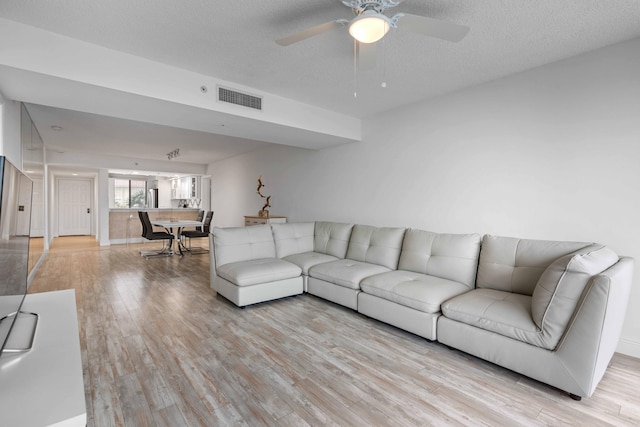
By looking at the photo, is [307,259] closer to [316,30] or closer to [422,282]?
[422,282]

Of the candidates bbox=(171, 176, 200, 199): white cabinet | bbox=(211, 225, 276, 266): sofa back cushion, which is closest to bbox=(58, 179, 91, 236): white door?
bbox=(171, 176, 200, 199): white cabinet

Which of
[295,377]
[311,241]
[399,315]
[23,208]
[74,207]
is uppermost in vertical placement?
[23,208]

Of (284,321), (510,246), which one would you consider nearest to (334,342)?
(284,321)

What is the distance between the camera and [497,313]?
86.0 inches

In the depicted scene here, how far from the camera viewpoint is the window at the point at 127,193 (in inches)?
420

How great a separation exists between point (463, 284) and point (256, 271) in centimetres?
218

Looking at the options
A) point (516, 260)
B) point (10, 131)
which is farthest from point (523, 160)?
point (10, 131)

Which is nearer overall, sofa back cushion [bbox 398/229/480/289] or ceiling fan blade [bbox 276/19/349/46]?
ceiling fan blade [bbox 276/19/349/46]

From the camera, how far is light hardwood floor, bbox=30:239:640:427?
1.71 metres

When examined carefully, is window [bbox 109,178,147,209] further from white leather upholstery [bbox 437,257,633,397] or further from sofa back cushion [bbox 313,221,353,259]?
white leather upholstery [bbox 437,257,633,397]

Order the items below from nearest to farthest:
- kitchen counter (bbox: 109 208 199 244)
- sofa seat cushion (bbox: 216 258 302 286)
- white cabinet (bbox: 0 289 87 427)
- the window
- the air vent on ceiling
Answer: white cabinet (bbox: 0 289 87 427) → the air vent on ceiling → sofa seat cushion (bbox: 216 258 302 286) → kitchen counter (bbox: 109 208 199 244) → the window

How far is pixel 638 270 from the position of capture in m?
2.42

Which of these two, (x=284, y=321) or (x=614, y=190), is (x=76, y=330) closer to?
(x=284, y=321)

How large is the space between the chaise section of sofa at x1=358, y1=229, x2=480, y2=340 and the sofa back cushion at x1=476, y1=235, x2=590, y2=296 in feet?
0.43
